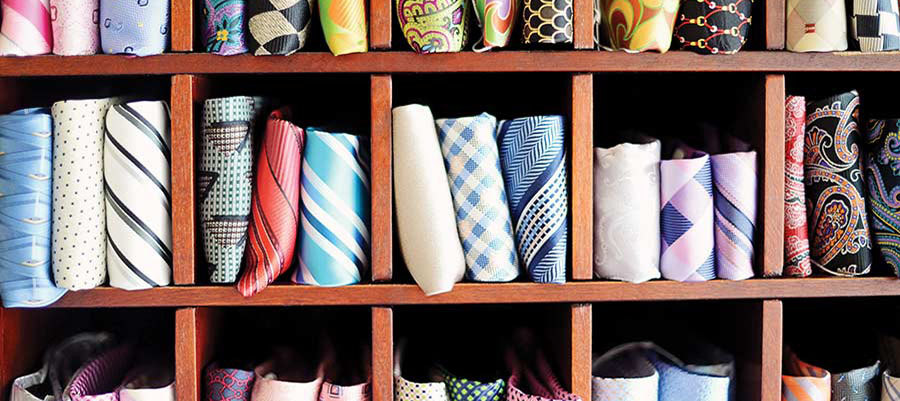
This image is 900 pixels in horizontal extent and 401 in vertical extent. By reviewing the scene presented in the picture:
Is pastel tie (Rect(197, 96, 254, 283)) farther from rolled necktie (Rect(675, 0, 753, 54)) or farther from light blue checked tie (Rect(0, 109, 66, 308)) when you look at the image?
rolled necktie (Rect(675, 0, 753, 54))

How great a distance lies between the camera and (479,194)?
0.81 metres

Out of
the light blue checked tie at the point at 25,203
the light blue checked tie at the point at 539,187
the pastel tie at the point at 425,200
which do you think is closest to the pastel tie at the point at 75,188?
the light blue checked tie at the point at 25,203

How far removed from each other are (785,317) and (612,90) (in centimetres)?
42

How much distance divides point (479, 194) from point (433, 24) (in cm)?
19

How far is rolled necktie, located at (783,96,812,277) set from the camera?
0.84m

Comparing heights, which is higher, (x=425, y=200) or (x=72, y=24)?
(x=72, y=24)

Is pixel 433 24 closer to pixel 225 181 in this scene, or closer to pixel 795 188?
pixel 225 181

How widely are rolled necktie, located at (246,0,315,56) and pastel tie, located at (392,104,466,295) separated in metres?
0.14

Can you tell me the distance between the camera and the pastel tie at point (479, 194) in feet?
2.66

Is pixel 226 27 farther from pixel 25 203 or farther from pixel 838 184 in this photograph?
pixel 838 184

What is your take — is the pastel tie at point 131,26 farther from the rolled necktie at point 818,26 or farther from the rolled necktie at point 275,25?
the rolled necktie at point 818,26

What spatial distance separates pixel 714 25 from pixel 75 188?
0.70 metres

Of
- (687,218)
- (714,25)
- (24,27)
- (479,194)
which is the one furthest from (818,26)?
(24,27)

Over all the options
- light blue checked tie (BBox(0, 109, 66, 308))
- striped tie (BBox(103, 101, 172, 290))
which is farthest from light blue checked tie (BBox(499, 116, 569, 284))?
light blue checked tie (BBox(0, 109, 66, 308))
